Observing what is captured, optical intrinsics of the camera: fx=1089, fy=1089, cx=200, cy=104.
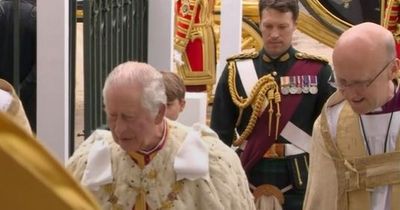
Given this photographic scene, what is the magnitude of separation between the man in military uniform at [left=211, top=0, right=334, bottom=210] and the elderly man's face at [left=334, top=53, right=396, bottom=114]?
135 centimetres

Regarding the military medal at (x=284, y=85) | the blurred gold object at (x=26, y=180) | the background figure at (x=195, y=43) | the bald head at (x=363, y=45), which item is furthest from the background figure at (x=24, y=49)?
the background figure at (x=195, y=43)

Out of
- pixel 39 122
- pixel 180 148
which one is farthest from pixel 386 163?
pixel 39 122

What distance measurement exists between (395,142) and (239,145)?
57.0 inches

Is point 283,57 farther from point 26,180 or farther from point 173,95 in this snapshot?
point 26,180

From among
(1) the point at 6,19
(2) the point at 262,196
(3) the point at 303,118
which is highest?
(1) the point at 6,19

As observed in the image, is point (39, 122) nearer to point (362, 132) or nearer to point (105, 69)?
point (105, 69)

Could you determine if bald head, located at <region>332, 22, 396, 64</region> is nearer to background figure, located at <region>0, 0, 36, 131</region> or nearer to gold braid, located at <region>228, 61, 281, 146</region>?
gold braid, located at <region>228, 61, 281, 146</region>

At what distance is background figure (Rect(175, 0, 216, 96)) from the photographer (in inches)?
393

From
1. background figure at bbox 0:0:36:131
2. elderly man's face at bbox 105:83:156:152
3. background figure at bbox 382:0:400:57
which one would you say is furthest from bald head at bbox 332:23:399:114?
background figure at bbox 382:0:400:57

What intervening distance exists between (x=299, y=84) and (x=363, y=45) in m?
1.47

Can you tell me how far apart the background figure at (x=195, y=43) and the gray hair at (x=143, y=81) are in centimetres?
663

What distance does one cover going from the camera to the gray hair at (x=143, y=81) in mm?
3236

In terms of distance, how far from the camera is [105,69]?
5883 millimetres

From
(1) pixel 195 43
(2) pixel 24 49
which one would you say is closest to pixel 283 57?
(2) pixel 24 49
